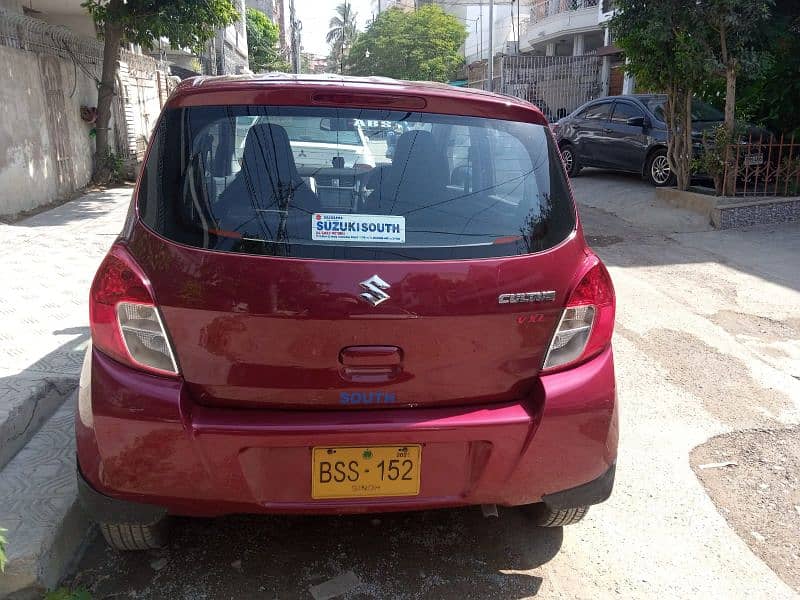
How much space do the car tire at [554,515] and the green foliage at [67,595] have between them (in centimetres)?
164

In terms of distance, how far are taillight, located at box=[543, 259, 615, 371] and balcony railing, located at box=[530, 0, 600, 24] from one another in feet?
105

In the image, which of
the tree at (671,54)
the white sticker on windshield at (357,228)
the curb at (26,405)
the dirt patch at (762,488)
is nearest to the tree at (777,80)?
the tree at (671,54)

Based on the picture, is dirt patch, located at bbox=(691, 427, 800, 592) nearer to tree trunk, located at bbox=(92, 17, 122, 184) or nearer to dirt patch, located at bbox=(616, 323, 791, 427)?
dirt patch, located at bbox=(616, 323, 791, 427)

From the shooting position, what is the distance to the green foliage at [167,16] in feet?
35.9

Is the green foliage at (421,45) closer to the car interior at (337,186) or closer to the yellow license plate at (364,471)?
the car interior at (337,186)

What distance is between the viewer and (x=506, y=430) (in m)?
2.18

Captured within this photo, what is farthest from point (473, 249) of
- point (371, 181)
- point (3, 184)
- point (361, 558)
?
point (3, 184)

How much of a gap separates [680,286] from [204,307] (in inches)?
224

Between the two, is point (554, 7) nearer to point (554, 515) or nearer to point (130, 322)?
point (554, 515)

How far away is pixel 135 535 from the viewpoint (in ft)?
7.93

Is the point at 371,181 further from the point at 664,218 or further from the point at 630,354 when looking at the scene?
the point at 664,218

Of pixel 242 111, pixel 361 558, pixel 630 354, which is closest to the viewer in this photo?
pixel 242 111

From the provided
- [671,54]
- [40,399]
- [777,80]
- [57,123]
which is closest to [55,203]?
[57,123]

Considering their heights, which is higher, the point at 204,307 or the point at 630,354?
the point at 204,307
